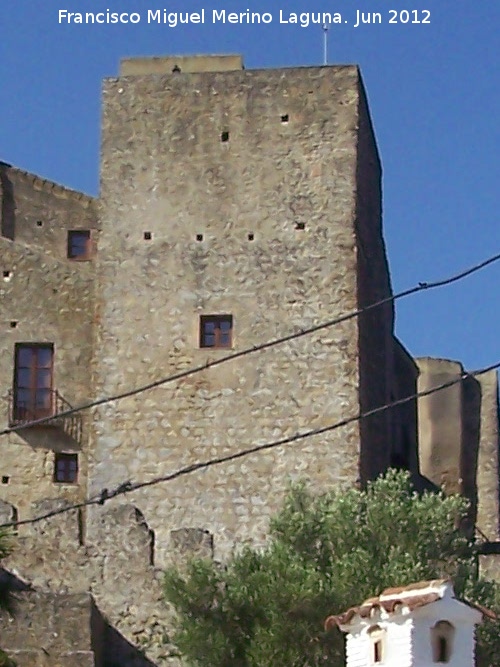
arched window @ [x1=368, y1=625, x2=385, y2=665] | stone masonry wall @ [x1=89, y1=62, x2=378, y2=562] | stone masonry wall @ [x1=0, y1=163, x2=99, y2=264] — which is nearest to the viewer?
arched window @ [x1=368, y1=625, x2=385, y2=665]

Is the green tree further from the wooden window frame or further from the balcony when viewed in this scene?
the wooden window frame

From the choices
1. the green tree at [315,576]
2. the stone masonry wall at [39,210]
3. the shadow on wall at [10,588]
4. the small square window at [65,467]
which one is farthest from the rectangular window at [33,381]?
the green tree at [315,576]

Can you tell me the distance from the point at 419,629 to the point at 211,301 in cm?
1364

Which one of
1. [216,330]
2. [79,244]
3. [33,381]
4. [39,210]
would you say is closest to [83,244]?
[79,244]

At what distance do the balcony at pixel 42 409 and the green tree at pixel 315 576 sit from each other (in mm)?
6269

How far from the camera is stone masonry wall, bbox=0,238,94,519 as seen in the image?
121ft

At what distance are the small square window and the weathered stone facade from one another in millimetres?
192

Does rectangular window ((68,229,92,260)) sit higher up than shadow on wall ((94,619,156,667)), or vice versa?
rectangular window ((68,229,92,260))

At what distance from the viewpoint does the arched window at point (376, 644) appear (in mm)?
23266

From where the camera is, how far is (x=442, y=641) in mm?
23078

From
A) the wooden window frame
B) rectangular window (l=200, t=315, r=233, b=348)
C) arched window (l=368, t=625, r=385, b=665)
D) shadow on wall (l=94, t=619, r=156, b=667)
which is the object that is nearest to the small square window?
rectangular window (l=200, t=315, r=233, b=348)

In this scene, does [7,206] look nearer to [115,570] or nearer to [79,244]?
[79,244]

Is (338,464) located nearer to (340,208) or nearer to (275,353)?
(275,353)

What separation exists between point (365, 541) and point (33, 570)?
19.4 feet
